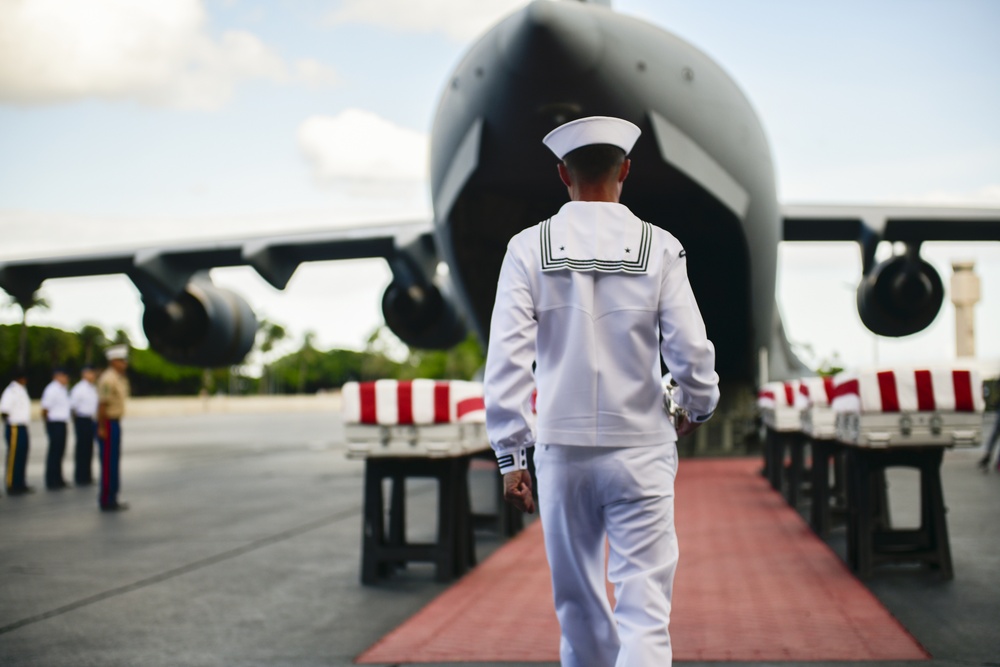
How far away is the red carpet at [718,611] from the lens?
12.4 ft

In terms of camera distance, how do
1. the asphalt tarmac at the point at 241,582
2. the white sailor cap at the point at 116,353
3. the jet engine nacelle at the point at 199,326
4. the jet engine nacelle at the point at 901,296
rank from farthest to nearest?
the jet engine nacelle at the point at 199,326, the jet engine nacelle at the point at 901,296, the white sailor cap at the point at 116,353, the asphalt tarmac at the point at 241,582

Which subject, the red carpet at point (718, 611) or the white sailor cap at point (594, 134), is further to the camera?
the red carpet at point (718, 611)

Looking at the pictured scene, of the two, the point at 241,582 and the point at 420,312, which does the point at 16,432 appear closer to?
the point at 420,312

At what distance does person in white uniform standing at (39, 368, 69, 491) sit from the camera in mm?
11523

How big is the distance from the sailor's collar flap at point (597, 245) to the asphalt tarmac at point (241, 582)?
2.09 m

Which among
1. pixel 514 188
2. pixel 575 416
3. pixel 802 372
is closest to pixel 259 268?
pixel 514 188

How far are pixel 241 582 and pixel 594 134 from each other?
151 inches

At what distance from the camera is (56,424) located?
38.7 feet

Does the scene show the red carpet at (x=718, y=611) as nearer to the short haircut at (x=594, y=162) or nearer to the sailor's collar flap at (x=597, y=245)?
the sailor's collar flap at (x=597, y=245)

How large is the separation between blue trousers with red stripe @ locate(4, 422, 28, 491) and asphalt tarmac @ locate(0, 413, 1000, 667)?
0.58 m

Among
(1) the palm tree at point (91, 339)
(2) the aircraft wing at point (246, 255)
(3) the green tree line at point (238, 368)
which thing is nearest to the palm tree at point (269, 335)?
(3) the green tree line at point (238, 368)

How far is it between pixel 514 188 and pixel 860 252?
550cm

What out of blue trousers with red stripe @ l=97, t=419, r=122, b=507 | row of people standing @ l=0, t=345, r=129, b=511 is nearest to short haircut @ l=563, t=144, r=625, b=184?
blue trousers with red stripe @ l=97, t=419, r=122, b=507

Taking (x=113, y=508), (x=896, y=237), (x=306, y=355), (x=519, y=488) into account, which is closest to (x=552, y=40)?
(x=519, y=488)
